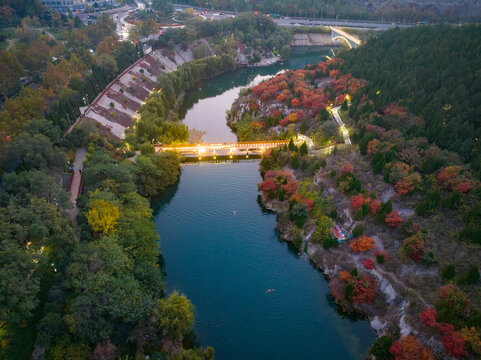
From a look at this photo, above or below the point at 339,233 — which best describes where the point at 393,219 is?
above

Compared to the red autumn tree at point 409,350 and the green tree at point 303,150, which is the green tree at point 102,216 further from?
the red autumn tree at point 409,350

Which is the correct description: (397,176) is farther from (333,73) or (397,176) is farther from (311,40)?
(311,40)

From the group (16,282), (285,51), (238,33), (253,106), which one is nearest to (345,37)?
(285,51)

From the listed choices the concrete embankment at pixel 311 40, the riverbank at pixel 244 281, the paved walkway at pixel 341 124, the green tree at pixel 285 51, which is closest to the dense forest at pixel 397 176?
the paved walkway at pixel 341 124

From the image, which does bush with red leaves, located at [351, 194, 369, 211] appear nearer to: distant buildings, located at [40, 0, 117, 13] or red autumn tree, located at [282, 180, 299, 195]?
A: red autumn tree, located at [282, 180, 299, 195]

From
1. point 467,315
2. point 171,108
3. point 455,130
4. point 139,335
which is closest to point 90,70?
point 171,108

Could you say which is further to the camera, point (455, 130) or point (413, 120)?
point (413, 120)

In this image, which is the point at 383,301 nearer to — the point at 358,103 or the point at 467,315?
the point at 467,315
